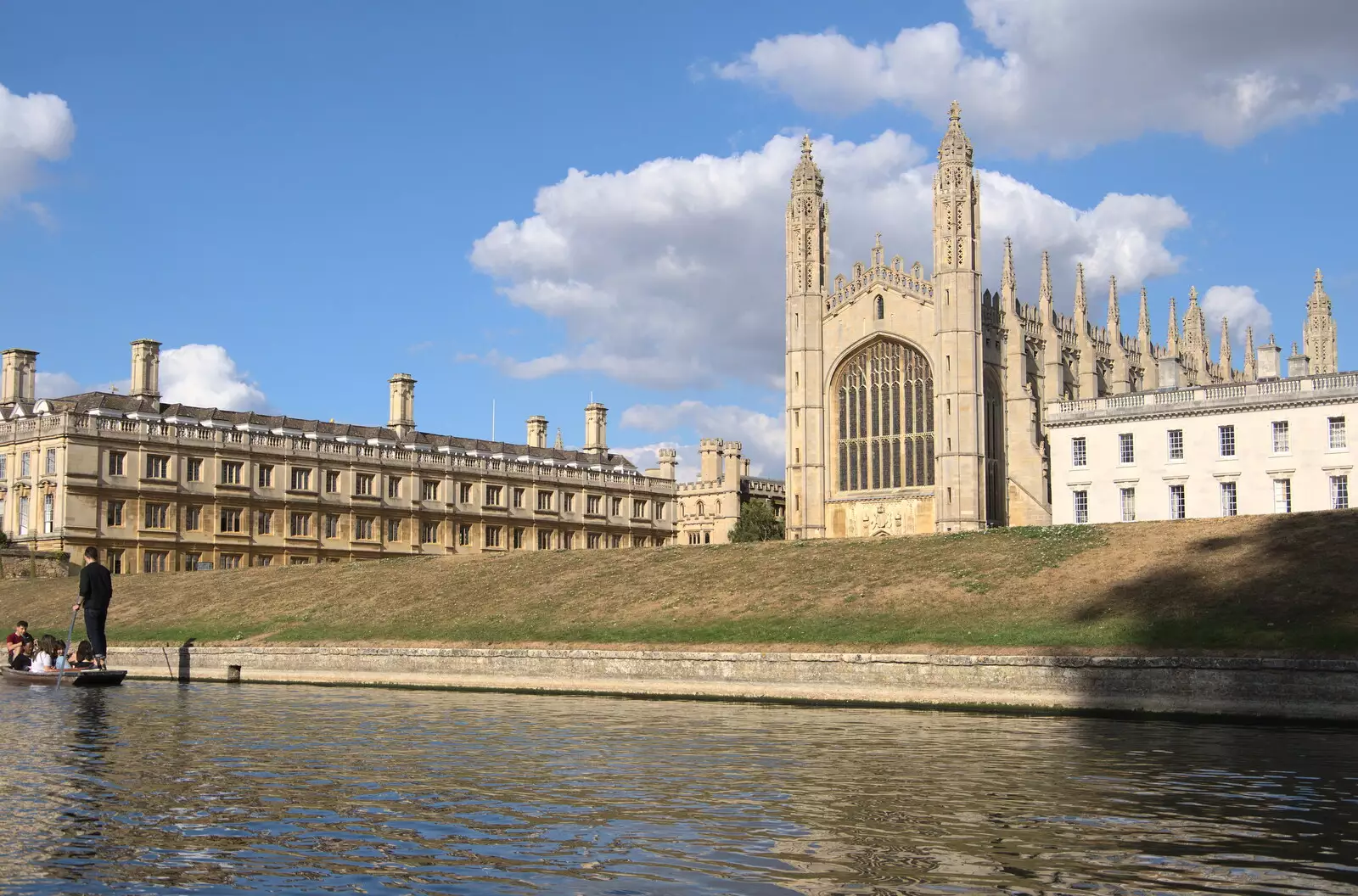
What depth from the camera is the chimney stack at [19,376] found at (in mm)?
84994

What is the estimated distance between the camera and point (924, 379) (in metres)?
78.9

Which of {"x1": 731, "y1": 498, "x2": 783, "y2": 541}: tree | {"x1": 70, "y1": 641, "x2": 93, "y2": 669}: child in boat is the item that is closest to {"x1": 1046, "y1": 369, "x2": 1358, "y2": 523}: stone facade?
{"x1": 731, "y1": 498, "x2": 783, "y2": 541}: tree

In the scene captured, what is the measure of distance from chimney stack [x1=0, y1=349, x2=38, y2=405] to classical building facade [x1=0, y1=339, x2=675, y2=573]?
3.4 inches

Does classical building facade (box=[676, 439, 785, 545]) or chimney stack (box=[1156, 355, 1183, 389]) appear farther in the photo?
classical building facade (box=[676, 439, 785, 545])

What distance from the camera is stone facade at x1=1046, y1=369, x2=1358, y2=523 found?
2338 inches

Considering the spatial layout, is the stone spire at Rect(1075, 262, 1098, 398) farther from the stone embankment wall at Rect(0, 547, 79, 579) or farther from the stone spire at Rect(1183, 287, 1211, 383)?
the stone embankment wall at Rect(0, 547, 79, 579)

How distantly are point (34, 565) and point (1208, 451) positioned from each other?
54839mm

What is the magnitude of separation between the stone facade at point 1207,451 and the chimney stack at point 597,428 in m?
52.3

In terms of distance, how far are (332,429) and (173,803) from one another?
8373 cm

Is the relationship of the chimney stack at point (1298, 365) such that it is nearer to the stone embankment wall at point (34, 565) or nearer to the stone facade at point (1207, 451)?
the stone facade at point (1207, 451)

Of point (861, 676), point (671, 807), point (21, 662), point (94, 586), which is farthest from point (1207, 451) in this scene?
point (671, 807)

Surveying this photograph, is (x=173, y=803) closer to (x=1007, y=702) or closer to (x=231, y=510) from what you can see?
(x=1007, y=702)

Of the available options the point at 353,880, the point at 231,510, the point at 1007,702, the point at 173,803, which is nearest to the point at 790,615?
the point at 1007,702

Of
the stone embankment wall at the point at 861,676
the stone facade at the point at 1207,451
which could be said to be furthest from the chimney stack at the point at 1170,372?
the stone embankment wall at the point at 861,676
